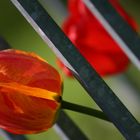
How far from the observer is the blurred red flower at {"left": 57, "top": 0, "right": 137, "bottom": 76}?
91 cm

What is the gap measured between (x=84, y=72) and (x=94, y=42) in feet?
1.66

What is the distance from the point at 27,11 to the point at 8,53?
0.13 feet

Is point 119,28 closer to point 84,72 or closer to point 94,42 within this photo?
point 84,72

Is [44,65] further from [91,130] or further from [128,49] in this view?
[91,130]

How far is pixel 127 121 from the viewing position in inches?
16.5

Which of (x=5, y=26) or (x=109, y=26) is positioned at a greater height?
(x=109, y=26)

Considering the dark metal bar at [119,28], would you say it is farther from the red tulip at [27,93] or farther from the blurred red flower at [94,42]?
the blurred red flower at [94,42]

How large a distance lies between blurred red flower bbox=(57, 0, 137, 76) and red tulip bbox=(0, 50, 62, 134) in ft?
1.50

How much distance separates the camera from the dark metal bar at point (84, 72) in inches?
16.5

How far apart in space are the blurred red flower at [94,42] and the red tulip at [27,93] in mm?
457

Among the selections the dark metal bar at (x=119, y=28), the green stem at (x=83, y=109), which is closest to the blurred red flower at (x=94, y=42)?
the dark metal bar at (x=119, y=28)

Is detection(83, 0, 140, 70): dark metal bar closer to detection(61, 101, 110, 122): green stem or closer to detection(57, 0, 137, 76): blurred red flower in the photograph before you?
detection(61, 101, 110, 122): green stem

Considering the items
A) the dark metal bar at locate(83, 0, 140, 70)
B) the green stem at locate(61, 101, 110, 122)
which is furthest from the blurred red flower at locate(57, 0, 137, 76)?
the green stem at locate(61, 101, 110, 122)

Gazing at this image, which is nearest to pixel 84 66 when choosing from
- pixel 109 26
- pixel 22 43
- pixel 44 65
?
pixel 44 65
